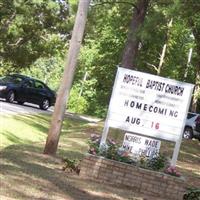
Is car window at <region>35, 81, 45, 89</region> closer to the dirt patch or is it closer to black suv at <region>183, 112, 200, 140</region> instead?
black suv at <region>183, 112, 200, 140</region>

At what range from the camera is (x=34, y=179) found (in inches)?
352

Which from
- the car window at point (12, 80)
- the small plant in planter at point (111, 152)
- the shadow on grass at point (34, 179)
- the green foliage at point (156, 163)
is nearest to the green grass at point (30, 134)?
the shadow on grass at point (34, 179)

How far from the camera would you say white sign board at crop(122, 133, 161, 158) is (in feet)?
35.2

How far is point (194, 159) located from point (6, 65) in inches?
1082

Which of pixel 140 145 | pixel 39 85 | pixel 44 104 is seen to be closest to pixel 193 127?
pixel 44 104

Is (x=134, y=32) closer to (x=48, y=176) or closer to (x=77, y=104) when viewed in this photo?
(x=48, y=176)

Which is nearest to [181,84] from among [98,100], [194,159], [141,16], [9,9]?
[194,159]

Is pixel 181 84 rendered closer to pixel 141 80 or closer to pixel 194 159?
pixel 141 80

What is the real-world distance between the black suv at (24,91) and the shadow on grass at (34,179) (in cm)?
1709

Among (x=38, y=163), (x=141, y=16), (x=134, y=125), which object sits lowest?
(x=38, y=163)

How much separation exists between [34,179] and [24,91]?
20.9m

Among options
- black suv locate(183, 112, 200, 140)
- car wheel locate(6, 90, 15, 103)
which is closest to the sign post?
car wheel locate(6, 90, 15, 103)

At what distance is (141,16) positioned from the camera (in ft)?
69.4

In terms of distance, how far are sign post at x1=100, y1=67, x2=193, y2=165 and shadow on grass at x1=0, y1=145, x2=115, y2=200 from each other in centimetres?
127
